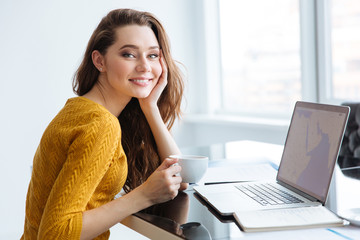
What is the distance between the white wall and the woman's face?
2.11 m

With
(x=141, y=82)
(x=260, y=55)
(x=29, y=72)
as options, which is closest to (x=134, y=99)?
(x=141, y=82)

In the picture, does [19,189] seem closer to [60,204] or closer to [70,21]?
[70,21]

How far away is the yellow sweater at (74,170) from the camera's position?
1017 mm

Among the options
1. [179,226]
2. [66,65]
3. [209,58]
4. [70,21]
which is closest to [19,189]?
[66,65]

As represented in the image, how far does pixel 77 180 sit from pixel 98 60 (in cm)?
56

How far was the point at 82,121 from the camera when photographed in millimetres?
1131

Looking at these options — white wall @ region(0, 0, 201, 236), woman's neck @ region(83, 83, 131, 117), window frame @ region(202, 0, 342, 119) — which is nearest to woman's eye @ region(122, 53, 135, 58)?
woman's neck @ region(83, 83, 131, 117)

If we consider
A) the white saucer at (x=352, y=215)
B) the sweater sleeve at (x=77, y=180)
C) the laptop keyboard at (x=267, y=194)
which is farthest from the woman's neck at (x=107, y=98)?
the white saucer at (x=352, y=215)

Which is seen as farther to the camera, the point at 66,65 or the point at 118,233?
the point at 66,65

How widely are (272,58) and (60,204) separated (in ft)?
9.60

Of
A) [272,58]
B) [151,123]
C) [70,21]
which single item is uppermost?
[70,21]

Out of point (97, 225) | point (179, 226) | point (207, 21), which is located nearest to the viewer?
point (179, 226)

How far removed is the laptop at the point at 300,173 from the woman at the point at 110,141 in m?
0.16

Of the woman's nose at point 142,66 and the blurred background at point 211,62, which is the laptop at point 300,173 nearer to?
the woman's nose at point 142,66
